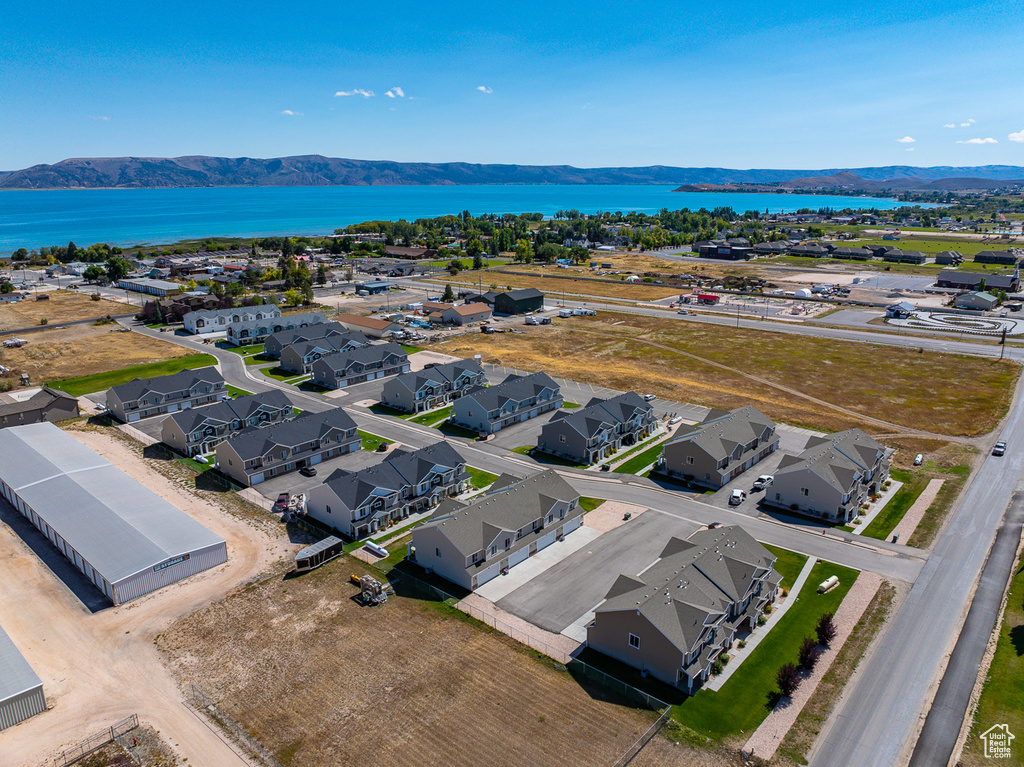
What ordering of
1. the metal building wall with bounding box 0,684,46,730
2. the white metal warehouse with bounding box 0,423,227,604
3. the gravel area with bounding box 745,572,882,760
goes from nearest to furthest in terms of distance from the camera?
the gravel area with bounding box 745,572,882,760, the metal building wall with bounding box 0,684,46,730, the white metal warehouse with bounding box 0,423,227,604

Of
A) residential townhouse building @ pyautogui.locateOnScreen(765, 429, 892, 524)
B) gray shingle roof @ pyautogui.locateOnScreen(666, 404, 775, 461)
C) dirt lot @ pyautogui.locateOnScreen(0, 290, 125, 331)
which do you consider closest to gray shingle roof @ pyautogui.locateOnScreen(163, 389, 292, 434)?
gray shingle roof @ pyautogui.locateOnScreen(666, 404, 775, 461)

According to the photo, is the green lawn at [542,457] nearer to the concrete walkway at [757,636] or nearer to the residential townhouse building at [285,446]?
the residential townhouse building at [285,446]

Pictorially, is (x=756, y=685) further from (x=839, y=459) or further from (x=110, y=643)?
(x=110, y=643)

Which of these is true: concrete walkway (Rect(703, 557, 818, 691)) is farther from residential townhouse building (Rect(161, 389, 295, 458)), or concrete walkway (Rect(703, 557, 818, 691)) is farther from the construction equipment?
residential townhouse building (Rect(161, 389, 295, 458))

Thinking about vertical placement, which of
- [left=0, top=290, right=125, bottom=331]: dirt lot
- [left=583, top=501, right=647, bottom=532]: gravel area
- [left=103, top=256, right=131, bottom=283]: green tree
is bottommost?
[left=583, top=501, right=647, bottom=532]: gravel area

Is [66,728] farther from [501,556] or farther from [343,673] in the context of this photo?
[501,556]

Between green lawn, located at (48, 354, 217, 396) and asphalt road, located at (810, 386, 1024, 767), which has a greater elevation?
green lawn, located at (48, 354, 217, 396)

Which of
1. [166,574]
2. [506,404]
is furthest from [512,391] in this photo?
[166,574]
